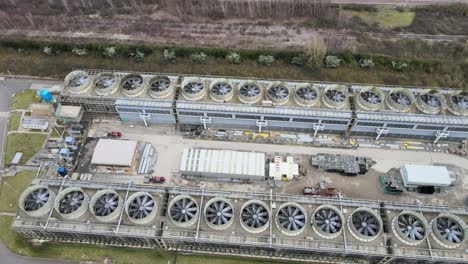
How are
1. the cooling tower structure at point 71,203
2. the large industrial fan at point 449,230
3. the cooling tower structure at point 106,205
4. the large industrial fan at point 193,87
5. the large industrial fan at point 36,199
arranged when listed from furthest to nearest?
the large industrial fan at point 193,87
the large industrial fan at point 36,199
the cooling tower structure at point 71,203
the cooling tower structure at point 106,205
the large industrial fan at point 449,230

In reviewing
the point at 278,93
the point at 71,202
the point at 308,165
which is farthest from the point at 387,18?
the point at 71,202

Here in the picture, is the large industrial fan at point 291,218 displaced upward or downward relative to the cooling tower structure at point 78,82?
downward

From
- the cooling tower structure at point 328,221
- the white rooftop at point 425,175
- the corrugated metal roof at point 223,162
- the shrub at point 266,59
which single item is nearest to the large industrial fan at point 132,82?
the corrugated metal roof at point 223,162

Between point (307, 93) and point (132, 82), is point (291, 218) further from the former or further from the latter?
point (132, 82)

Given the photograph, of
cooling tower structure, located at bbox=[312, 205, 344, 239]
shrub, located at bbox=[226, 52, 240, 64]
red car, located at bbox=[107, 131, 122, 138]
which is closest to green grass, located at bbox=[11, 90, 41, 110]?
red car, located at bbox=[107, 131, 122, 138]

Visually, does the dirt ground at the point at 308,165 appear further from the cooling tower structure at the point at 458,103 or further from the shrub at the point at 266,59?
the shrub at the point at 266,59

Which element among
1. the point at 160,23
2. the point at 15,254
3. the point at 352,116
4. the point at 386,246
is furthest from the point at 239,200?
the point at 160,23

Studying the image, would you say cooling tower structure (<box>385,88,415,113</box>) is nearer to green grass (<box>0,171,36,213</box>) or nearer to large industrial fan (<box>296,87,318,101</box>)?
large industrial fan (<box>296,87,318,101</box>)
